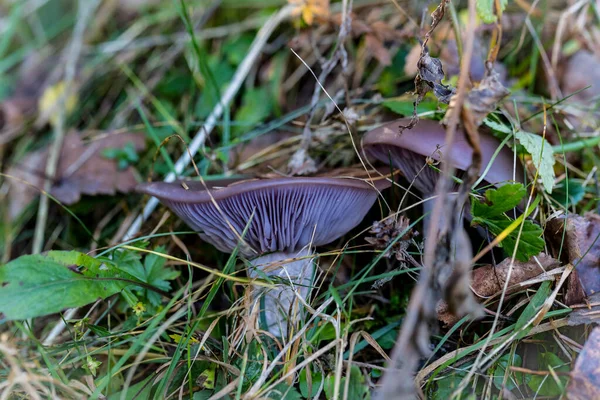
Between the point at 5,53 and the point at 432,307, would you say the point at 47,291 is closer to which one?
the point at 432,307

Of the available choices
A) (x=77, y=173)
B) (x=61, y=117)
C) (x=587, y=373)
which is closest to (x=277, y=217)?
(x=587, y=373)

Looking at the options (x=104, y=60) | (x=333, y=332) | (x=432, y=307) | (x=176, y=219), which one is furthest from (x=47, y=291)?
(x=104, y=60)

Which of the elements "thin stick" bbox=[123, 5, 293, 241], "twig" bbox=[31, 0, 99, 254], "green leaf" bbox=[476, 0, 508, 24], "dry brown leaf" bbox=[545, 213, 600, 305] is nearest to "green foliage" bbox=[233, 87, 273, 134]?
"thin stick" bbox=[123, 5, 293, 241]

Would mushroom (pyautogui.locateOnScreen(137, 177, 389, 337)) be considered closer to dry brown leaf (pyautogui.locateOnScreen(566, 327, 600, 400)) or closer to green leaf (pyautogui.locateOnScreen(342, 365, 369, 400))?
green leaf (pyautogui.locateOnScreen(342, 365, 369, 400))

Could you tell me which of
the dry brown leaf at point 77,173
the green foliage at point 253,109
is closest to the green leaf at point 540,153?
the green foliage at point 253,109

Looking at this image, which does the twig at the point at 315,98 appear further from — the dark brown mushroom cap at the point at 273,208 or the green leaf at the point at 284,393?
the green leaf at the point at 284,393

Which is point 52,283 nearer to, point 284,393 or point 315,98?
point 284,393
